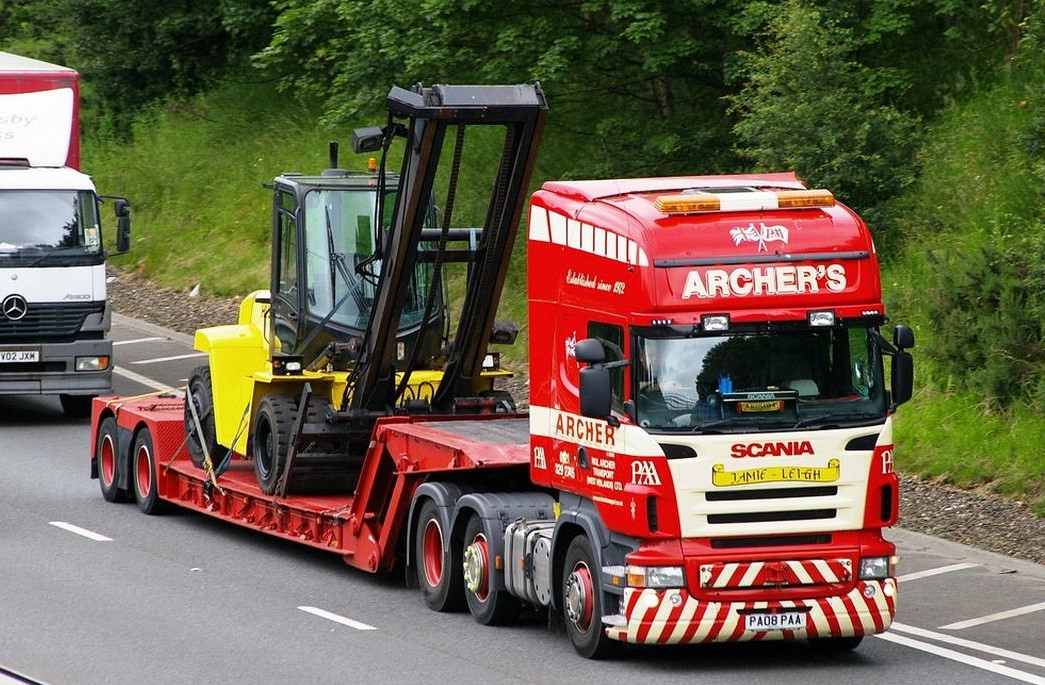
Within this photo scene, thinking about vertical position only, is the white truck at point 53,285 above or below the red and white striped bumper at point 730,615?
above

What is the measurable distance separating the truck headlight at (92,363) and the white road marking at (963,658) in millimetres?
12505

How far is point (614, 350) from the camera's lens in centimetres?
1155

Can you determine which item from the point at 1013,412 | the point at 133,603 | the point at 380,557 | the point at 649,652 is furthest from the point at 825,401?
the point at 1013,412

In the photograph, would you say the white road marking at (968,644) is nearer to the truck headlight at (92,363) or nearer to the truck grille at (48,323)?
the truck headlight at (92,363)

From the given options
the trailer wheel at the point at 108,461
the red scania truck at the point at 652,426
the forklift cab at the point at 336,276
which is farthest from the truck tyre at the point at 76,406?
the red scania truck at the point at 652,426

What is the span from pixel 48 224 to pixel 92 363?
5.66 ft

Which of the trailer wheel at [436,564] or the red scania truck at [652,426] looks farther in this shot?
the trailer wheel at [436,564]

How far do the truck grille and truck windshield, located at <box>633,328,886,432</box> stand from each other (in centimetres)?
1285

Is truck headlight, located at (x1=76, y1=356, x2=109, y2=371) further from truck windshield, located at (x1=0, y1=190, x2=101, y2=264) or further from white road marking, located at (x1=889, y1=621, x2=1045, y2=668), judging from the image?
white road marking, located at (x1=889, y1=621, x2=1045, y2=668)

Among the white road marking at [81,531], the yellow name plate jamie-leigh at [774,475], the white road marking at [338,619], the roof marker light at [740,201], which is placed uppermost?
the roof marker light at [740,201]

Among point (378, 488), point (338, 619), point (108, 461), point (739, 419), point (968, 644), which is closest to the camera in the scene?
point (739, 419)

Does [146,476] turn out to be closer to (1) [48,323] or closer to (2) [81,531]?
(2) [81,531]

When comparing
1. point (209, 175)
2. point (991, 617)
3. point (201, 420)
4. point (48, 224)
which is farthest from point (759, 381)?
point (209, 175)

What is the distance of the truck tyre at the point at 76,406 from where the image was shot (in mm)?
23625
